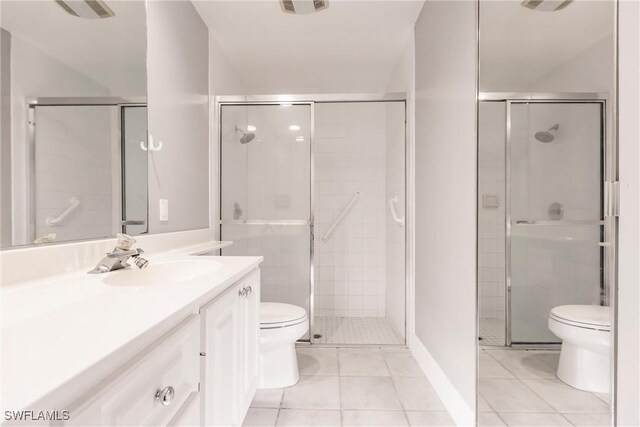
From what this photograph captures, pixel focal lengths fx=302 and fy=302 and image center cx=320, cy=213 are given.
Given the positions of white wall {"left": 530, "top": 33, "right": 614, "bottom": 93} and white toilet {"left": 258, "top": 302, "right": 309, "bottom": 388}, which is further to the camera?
white toilet {"left": 258, "top": 302, "right": 309, "bottom": 388}

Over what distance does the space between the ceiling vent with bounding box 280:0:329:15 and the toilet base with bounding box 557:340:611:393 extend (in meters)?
2.04

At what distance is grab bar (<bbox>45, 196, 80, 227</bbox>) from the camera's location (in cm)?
95

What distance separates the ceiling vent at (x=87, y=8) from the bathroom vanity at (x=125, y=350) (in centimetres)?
89

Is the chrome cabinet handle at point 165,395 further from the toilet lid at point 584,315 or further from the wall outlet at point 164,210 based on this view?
the wall outlet at point 164,210

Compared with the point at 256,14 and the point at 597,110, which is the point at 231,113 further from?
the point at 597,110

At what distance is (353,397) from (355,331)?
101 cm

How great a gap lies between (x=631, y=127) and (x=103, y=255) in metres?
1.65

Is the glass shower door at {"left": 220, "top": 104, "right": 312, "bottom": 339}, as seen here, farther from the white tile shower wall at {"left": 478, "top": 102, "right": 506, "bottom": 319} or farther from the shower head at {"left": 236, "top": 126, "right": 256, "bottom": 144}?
the white tile shower wall at {"left": 478, "top": 102, "right": 506, "bottom": 319}

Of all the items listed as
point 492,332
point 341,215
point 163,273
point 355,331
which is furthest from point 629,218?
point 341,215

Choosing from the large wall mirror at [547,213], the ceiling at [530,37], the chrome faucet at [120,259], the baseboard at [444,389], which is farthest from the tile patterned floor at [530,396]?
the chrome faucet at [120,259]

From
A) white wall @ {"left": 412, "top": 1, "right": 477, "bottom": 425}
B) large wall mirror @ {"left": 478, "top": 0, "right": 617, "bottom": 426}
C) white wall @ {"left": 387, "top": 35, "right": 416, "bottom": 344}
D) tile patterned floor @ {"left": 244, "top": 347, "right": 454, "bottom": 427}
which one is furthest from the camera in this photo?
white wall @ {"left": 387, "top": 35, "right": 416, "bottom": 344}

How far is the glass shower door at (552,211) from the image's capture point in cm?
80

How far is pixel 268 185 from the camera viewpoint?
238cm

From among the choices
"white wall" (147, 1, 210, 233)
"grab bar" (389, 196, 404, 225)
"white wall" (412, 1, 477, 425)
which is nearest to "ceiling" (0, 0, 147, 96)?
"white wall" (147, 1, 210, 233)
